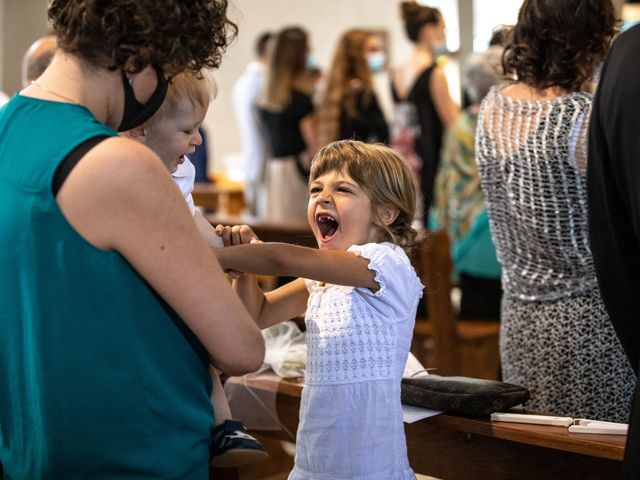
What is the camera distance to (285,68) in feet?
25.5

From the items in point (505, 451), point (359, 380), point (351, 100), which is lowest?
point (505, 451)

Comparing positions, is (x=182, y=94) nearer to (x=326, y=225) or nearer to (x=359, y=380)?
(x=326, y=225)

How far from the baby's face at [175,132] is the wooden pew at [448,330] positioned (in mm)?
2662

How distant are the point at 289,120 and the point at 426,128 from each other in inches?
46.5

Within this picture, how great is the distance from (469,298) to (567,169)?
239 cm

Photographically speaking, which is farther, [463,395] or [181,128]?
[463,395]

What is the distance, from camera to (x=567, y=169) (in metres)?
2.85

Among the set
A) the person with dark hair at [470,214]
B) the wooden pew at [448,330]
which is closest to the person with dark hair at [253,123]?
the person with dark hair at [470,214]

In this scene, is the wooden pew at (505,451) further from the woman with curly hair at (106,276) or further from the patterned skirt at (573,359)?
the woman with curly hair at (106,276)

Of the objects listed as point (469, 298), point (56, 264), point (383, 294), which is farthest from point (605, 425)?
point (469, 298)

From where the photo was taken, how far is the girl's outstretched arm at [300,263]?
211 centimetres

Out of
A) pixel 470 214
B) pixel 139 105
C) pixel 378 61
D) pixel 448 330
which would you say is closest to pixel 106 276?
pixel 139 105

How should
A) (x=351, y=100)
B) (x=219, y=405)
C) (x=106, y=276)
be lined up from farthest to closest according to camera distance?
(x=351, y=100), (x=219, y=405), (x=106, y=276)

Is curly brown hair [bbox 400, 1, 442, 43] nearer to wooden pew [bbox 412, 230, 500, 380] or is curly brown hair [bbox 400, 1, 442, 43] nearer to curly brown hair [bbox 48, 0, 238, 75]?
wooden pew [bbox 412, 230, 500, 380]
